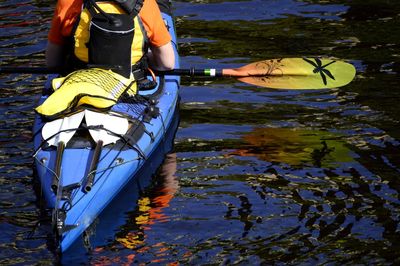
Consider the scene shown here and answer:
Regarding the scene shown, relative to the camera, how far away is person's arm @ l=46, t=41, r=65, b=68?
745 cm

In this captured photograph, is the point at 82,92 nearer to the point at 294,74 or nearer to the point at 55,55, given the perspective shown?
the point at 55,55

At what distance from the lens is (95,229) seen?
240 inches

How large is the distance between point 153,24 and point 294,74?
143 centimetres

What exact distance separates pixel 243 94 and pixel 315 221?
286 cm

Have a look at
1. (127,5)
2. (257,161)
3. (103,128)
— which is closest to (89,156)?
(103,128)

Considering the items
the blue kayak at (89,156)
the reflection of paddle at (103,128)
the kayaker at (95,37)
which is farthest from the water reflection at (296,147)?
the reflection of paddle at (103,128)

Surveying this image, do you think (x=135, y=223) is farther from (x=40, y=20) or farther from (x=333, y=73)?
(x=40, y=20)

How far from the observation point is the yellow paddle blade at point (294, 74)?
8141 millimetres

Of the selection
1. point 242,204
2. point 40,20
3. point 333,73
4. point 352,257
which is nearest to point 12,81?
point 40,20

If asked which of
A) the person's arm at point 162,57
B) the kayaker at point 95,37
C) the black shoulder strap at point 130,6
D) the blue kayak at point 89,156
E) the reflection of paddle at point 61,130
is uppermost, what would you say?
the black shoulder strap at point 130,6

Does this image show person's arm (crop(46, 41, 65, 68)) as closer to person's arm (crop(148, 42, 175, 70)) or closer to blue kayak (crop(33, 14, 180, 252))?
blue kayak (crop(33, 14, 180, 252))

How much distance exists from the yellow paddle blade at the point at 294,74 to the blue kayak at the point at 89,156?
1.16 meters

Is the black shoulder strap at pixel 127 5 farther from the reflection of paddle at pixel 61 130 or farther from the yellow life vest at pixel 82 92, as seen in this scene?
the reflection of paddle at pixel 61 130

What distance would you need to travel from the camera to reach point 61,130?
6.49 m
